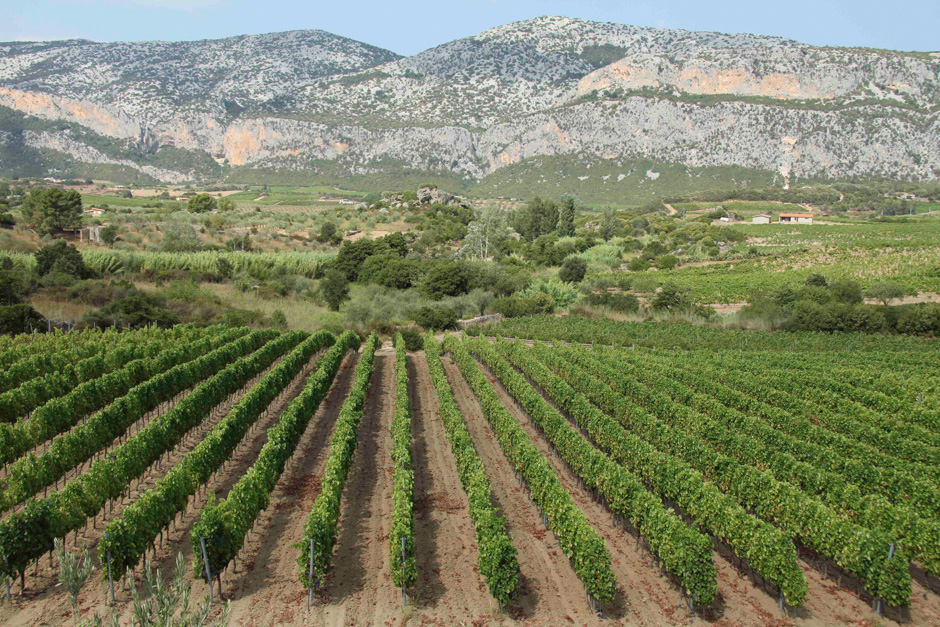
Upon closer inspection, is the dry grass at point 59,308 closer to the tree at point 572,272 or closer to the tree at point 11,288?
the tree at point 11,288

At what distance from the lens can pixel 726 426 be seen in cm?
2069

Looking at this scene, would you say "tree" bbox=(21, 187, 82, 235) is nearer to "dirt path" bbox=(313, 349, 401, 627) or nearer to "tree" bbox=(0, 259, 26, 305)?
"tree" bbox=(0, 259, 26, 305)

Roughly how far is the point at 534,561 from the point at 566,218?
8001 cm

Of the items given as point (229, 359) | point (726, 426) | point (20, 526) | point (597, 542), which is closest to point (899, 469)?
point (726, 426)

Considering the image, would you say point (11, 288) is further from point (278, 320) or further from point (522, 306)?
point (522, 306)

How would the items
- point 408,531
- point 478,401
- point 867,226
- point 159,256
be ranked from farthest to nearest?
point 867,226 < point 159,256 < point 478,401 < point 408,531

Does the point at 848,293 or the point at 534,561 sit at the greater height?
the point at 848,293

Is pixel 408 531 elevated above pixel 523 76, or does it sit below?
below

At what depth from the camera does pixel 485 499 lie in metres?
14.1

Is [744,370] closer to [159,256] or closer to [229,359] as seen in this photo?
[229,359]

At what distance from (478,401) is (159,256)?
39.4 m

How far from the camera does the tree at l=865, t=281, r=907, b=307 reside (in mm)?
48062

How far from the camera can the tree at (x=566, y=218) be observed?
8995cm

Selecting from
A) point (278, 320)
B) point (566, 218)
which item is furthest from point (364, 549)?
point (566, 218)
